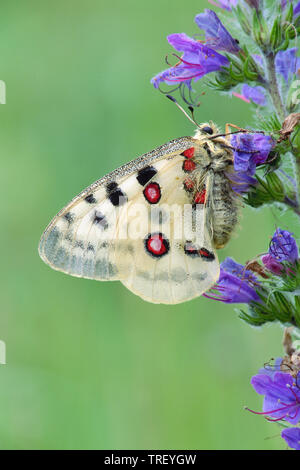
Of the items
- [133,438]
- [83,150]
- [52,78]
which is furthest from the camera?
[52,78]

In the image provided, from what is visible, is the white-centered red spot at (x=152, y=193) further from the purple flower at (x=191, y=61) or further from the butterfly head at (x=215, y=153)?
the purple flower at (x=191, y=61)

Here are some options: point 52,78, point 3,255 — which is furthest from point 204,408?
point 52,78

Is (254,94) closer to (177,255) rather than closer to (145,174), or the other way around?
(145,174)

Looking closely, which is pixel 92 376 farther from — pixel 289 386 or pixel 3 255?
pixel 289 386

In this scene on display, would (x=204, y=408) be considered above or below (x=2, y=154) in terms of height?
below

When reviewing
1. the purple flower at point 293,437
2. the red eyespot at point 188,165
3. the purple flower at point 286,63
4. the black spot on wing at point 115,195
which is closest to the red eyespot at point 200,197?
the red eyespot at point 188,165

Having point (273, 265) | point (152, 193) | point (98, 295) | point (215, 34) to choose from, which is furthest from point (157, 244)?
point (98, 295)

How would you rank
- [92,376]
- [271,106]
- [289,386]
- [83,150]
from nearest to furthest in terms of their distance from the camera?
1. [289,386]
2. [271,106]
3. [92,376]
4. [83,150]
